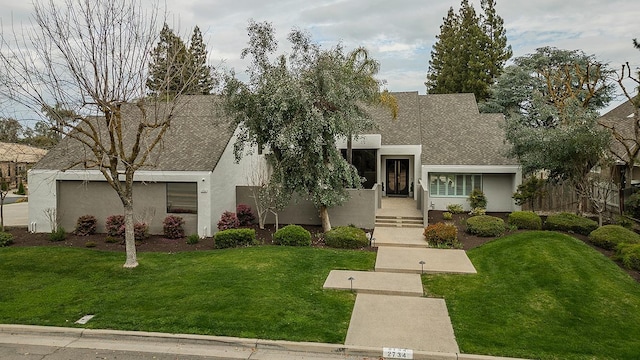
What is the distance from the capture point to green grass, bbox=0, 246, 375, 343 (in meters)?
8.56

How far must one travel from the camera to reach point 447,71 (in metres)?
40.8

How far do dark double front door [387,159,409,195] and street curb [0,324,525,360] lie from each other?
53.9 feet

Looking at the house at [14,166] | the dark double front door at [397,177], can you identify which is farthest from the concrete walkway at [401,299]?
the house at [14,166]

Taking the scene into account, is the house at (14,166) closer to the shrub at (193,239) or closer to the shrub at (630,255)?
the shrub at (193,239)

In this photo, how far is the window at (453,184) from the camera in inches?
830

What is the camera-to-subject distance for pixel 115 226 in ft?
53.4

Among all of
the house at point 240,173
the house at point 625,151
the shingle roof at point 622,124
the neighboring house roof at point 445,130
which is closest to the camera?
the house at point 625,151

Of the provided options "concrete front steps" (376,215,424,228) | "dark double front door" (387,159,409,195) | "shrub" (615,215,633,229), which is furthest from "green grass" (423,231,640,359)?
"dark double front door" (387,159,409,195)

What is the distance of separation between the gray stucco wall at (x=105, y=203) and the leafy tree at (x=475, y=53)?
104ft

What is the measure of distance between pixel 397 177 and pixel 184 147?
11652 millimetres

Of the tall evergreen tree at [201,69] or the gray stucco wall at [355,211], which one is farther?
the gray stucco wall at [355,211]

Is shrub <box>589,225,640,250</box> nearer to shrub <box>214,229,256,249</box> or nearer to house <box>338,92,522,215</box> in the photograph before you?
house <box>338,92,522,215</box>

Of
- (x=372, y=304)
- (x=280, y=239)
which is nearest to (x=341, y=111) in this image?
(x=280, y=239)

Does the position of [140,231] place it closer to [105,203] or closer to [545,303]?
[105,203]
